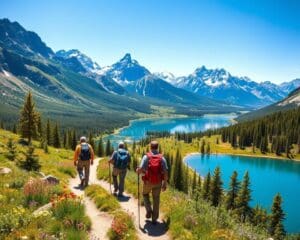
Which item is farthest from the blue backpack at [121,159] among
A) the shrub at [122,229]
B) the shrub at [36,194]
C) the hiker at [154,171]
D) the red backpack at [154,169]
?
the shrub at [122,229]

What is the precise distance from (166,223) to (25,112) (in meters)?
68.7

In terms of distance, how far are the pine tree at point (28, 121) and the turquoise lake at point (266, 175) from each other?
59.0m

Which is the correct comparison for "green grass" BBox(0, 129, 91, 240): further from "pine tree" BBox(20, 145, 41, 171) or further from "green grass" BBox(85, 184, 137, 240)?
"pine tree" BBox(20, 145, 41, 171)

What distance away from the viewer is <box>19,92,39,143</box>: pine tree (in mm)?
72562

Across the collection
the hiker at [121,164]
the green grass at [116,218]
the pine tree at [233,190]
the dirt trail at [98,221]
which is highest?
the hiker at [121,164]

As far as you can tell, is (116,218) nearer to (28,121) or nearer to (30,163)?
(30,163)

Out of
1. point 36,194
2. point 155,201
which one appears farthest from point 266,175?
point 36,194

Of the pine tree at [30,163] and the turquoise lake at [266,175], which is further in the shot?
the turquoise lake at [266,175]

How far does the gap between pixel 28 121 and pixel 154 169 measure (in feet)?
216

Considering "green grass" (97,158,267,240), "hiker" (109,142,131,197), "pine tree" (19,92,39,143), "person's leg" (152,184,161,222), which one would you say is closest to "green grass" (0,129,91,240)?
"person's leg" (152,184,161,222)

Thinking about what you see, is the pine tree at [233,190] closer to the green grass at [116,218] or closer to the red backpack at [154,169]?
the green grass at [116,218]

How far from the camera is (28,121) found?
7350cm

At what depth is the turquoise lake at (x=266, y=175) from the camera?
101625mm

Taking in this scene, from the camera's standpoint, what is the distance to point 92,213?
16.2 m
